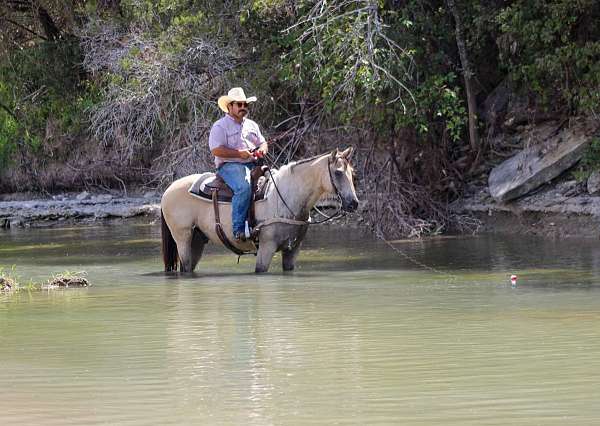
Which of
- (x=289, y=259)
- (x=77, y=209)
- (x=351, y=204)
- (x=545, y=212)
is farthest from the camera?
(x=77, y=209)

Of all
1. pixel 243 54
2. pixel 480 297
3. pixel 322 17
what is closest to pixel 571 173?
pixel 322 17

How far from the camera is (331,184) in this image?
12945 millimetres

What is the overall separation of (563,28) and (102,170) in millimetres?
13851

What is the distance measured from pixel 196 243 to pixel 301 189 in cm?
177

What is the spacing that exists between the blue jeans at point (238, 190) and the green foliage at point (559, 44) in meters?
5.52

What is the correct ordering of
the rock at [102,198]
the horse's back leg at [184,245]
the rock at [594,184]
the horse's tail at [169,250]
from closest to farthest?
the horse's back leg at [184,245] → the horse's tail at [169,250] → the rock at [594,184] → the rock at [102,198]

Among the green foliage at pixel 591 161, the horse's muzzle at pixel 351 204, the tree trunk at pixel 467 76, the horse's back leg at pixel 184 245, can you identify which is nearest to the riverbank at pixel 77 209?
the tree trunk at pixel 467 76

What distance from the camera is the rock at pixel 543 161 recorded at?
730 inches

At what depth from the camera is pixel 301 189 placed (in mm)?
13242

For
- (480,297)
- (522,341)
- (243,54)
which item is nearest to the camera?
(522,341)

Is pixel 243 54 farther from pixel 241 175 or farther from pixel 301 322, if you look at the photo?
pixel 301 322

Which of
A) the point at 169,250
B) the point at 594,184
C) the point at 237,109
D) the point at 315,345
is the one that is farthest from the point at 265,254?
the point at 594,184

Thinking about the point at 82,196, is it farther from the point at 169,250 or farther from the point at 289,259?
the point at 289,259

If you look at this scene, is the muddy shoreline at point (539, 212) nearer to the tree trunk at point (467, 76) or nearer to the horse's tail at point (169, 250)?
the tree trunk at point (467, 76)
